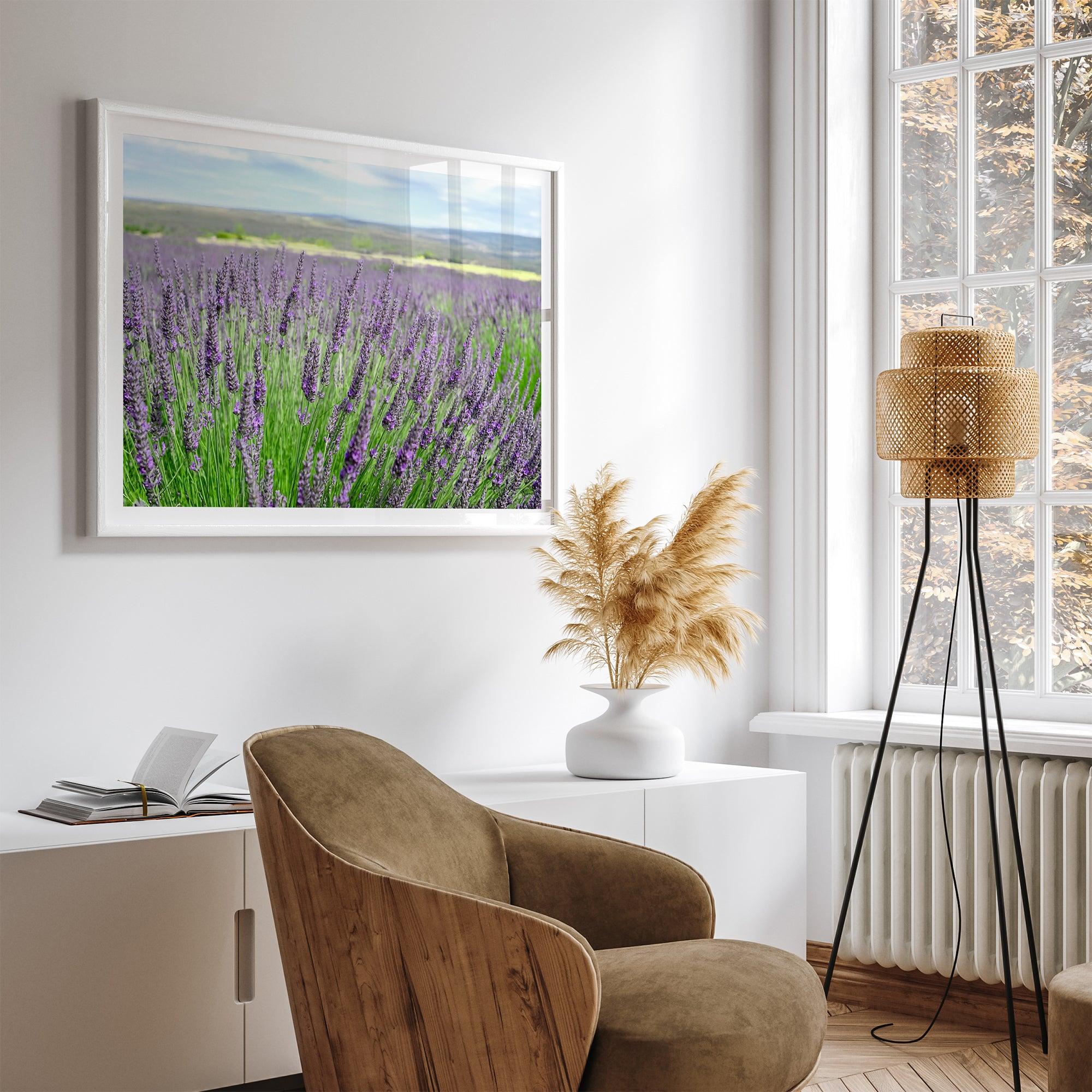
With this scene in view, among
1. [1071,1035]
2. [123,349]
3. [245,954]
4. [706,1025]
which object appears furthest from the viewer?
[123,349]

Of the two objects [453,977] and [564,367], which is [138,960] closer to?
[453,977]

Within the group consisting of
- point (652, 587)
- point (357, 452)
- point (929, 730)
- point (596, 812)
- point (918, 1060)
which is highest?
point (357, 452)

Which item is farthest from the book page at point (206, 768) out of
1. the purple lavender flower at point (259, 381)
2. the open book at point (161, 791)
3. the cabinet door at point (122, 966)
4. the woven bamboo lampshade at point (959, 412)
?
the woven bamboo lampshade at point (959, 412)

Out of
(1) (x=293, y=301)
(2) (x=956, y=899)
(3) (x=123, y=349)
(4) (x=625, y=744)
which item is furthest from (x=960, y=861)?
(3) (x=123, y=349)

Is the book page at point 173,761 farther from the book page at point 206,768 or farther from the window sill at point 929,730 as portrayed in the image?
the window sill at point 929,730

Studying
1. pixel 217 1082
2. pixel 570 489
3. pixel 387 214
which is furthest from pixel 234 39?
pixel 217 1082

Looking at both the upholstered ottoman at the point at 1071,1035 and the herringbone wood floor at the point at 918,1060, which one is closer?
the upholstered ottoman at the point at 1071,1035

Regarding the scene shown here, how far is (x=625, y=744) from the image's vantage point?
3.27m

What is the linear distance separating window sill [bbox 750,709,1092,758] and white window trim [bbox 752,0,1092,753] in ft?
0.06

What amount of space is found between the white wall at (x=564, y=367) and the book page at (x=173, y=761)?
0.56ft

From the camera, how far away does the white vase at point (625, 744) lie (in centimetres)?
327

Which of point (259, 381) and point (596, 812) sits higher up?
point (259, 381)

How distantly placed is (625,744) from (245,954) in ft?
3.39

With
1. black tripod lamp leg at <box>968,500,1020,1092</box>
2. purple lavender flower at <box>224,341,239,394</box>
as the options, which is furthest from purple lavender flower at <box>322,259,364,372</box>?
black tripod lamp leg at <box>968,500,1020,1092</box>
